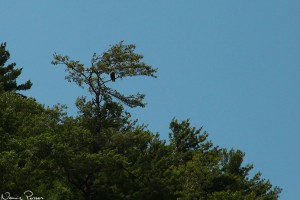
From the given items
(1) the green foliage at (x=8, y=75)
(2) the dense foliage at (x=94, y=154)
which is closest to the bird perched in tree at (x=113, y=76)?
(2) the dense foliage at (x=94, y=154)

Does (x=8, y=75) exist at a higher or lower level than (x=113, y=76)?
higher

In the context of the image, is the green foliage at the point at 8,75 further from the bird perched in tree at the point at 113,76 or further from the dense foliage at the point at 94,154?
the bird perched in tree at the point at 113,76

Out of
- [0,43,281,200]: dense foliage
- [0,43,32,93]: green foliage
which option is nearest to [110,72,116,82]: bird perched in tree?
[0,43,281,200]: dense foliage

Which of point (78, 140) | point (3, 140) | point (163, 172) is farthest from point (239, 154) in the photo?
point (3, 140)

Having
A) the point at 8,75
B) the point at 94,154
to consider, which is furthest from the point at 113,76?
the point at 8,75

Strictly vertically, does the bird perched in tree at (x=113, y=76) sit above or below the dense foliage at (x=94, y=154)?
above

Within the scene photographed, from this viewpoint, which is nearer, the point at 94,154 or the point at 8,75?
the point at 94,154

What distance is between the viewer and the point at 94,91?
27.4 meters

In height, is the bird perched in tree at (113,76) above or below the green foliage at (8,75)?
below

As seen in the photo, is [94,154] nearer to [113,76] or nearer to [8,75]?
[113,76]

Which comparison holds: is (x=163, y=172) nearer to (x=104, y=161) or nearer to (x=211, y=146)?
(x=104, y=161)

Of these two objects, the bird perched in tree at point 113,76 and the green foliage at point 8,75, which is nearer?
the bird perched in tree at point 113,76

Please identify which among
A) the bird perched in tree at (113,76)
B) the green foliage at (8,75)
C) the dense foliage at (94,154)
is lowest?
the dense foliage at (94,154)

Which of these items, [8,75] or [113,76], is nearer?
[113,76]
